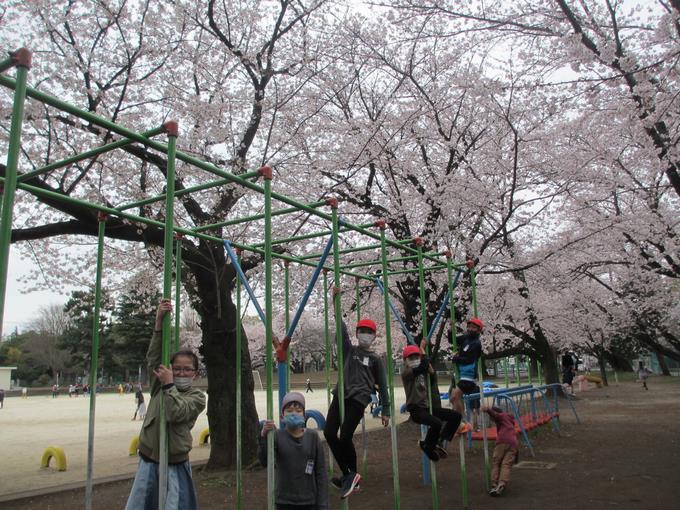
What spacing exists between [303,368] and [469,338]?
185ft

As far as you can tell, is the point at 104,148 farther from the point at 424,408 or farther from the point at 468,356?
the point at 468,356

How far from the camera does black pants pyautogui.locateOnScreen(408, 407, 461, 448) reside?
5.68 meters

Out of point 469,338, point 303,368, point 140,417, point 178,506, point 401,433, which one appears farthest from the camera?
point 303,368

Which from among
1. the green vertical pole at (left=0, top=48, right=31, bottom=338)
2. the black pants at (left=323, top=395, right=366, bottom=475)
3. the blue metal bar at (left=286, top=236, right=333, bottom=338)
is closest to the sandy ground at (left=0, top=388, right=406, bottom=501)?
the black pants at (left=323, top=395, right=366, bottom=475)

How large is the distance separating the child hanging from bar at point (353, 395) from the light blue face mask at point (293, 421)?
0.94 meters

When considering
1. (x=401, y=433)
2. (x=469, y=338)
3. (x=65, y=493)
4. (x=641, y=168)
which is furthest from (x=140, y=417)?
(x=641, y=168)

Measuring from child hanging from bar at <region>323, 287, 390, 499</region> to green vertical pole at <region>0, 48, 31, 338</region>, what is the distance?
2.74 m

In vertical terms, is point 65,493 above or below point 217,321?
below

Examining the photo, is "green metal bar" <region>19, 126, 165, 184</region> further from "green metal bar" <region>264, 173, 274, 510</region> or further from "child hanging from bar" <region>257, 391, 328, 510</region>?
"child hanging from bar" <region>257, 391, 328, 510</region>

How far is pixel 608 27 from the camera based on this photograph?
677cm

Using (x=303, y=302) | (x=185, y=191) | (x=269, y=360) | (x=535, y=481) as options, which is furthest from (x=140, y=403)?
(x=269, y=360)

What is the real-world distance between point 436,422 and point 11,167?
472 centimetres

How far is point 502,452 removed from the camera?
22.4 feet

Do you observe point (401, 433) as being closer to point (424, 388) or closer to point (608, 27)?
point (424, 388)
